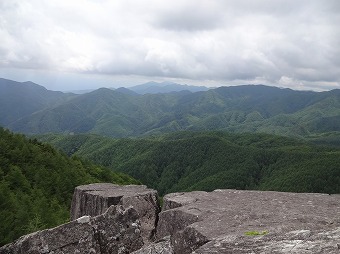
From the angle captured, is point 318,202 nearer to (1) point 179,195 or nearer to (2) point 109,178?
(1) point 179,195

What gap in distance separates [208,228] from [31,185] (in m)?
82.3

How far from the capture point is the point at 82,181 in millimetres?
99812

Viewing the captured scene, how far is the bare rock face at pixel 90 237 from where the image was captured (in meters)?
14.9

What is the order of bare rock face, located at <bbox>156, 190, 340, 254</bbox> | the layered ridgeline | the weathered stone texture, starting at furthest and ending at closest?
the layered ridgeline → the weathered stone texture → bare rock face, located at <bbox>156, 190, 340, 254</bbox>

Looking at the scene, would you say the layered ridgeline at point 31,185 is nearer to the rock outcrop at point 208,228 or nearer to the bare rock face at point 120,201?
the bare rock face at point 120,201

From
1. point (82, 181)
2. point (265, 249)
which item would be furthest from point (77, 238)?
point (82, 181)

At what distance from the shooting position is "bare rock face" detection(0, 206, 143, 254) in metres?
14.9

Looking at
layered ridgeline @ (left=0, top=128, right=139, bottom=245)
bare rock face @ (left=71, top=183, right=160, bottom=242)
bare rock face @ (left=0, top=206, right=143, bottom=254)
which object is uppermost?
bare rock face @ (left=0, top=206, right=143, bottom=254)

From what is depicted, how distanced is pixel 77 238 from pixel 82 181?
88.5 metres

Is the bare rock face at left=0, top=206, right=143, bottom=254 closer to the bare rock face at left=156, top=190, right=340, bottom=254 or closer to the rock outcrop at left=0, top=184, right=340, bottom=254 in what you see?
the rock outcrop at left=0, top=184, right=340, bottom=254

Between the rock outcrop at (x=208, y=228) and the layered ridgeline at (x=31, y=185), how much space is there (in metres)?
31.9

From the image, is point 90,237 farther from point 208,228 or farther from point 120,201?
point 120,201

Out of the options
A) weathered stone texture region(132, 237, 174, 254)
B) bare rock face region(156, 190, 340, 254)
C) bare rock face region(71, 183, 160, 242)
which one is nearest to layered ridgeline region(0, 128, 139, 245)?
bare rock face region(71, 183, 160, 242)

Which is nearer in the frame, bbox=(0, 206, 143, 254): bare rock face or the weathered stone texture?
the weathered stone texture
